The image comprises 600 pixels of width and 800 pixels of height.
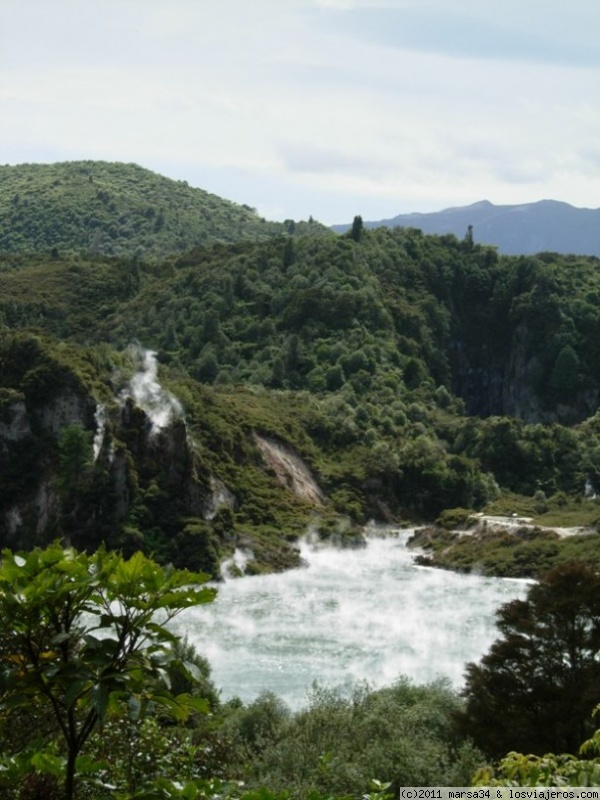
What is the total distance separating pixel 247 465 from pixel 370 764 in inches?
2500

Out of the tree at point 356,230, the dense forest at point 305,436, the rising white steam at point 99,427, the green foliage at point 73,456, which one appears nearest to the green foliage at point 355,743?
the dense forest at point 305,436

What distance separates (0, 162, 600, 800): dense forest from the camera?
25516mm

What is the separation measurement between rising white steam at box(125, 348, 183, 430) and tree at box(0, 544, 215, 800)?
69.7 metres

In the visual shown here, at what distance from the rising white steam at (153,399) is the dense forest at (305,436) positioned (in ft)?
0.73

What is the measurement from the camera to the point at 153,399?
80.6 meters

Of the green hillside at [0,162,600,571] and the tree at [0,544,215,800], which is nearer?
the tree at [0,544,215,800]

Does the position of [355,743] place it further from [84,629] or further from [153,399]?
[153,399]

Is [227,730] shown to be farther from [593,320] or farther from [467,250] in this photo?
[467,250]

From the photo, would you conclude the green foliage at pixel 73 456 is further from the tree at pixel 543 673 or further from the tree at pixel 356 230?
the tree at pixel 356 230

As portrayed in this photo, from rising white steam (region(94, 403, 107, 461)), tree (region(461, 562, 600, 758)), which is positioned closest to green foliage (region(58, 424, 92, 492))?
rising white steam (region(94, 403, 107, 461))

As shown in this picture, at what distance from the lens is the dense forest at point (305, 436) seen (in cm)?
2552

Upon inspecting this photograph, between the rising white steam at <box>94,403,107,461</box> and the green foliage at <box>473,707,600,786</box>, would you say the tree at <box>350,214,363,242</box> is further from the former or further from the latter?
the green foliage at <box>473,707,600,786</box>

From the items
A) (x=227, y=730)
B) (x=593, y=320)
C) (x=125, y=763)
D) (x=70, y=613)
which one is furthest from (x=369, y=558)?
(x=593, y=320)

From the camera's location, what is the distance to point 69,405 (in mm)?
75062
